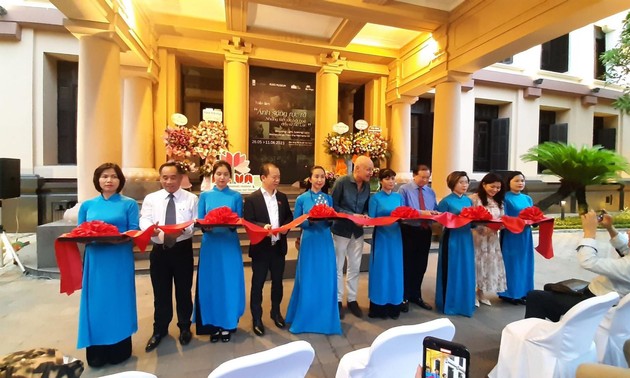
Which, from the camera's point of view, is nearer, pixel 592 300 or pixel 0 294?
pixel 592 300

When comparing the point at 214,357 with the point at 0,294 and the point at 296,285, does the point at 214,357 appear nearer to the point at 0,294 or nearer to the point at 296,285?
the point at 296,285

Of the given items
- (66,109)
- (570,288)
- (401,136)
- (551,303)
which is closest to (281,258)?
(551,303)

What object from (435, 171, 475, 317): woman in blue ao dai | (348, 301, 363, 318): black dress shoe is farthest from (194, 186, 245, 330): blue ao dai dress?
(435, 171, 475, 317): woman in blue ao dai

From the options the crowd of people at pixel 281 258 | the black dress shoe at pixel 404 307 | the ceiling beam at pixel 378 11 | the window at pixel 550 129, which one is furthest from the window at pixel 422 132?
the black dress shoe at pixel 404 307

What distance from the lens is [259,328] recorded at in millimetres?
2885

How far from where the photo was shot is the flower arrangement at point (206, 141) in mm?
5895

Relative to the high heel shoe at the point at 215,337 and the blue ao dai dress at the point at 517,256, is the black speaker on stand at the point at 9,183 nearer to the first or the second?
the high heel shoe at the point at 215,337

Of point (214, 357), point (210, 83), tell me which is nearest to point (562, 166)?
point (214, 357)

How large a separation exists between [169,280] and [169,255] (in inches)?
9.8

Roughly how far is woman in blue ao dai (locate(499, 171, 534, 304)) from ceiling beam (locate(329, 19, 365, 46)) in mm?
4298

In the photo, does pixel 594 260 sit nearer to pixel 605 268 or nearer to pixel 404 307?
pixel 605 268

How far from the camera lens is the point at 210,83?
9555 millimetres

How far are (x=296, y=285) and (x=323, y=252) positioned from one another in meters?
0.44

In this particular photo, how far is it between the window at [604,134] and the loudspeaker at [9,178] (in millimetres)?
17809
